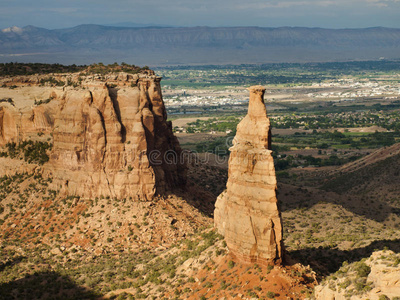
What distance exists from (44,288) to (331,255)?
2303 cm

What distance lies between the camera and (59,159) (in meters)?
58.7

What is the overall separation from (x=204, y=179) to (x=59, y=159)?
74.3 ft

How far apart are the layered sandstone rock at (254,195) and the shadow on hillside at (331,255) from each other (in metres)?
4.50

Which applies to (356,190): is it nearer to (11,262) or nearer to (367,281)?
(11,262)

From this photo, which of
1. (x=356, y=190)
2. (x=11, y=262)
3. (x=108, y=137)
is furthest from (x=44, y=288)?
(x=356, y=190)

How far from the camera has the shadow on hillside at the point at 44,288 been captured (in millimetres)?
46250

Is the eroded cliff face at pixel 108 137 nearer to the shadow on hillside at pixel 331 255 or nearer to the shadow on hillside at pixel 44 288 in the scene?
the shadow on hillside at pixel 44 288

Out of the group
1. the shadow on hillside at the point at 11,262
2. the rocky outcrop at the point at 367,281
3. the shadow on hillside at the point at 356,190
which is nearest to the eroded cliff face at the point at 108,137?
the shadow on hillside at the point at 11,262

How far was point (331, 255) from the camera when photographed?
47.8 meters

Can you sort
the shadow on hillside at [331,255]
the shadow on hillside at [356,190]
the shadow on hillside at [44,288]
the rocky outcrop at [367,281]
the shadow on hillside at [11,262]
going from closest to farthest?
the rocky outcrop at [367,281]
the shadow on hillside at [331,255]
the shadow on hillside at [44,288]
the shadow on hillside at [11,262]
the shadow on hillside at [356,190]

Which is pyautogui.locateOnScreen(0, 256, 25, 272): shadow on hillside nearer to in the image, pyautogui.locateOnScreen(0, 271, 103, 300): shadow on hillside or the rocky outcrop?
pyautogui.locateOnScreen(0, 271, 103, 300): shadow on hillside

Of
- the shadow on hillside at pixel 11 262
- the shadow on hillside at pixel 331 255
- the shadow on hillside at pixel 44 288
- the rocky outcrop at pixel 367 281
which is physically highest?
the rocky outcrop at pixel 367 281

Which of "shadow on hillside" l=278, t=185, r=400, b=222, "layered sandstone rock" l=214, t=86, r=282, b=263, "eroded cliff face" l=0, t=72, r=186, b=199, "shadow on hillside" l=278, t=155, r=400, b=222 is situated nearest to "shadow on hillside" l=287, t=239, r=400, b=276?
"layered sandstone rock" l=214, t=86, r=282, b=263

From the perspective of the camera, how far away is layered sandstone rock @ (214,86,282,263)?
3734 cm
